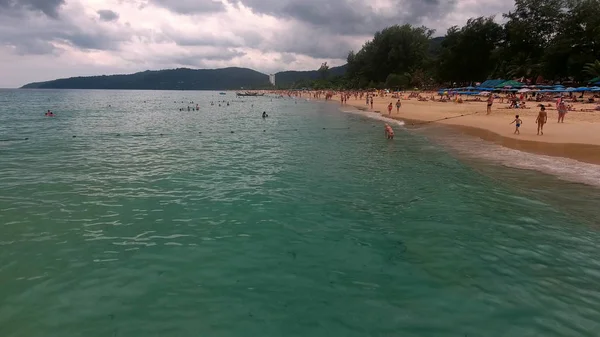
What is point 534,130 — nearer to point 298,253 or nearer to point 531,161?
point 531,161

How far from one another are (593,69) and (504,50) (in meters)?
31.7

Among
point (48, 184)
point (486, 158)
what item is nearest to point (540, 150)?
point (486, 158)

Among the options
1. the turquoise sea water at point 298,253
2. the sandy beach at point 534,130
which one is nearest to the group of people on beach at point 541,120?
the sandy beach at point 534,130

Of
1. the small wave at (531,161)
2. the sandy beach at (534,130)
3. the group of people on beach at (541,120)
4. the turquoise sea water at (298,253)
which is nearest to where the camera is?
the turquoise sea water at (298,253)

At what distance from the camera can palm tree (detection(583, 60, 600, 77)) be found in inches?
2180

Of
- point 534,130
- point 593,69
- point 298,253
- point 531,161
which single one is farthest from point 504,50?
point 298,253

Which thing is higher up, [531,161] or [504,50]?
[504,50]

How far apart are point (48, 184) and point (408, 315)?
14959 mm

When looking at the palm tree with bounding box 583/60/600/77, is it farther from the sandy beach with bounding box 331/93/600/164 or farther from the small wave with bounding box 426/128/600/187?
the small wave with bounding box 426/128/600/187

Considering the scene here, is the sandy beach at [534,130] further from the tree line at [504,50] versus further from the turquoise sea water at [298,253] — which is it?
the tree line at [504,50]

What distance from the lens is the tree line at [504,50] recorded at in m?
65.6

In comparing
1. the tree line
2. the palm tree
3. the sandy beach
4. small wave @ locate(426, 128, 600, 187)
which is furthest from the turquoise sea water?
the tree line

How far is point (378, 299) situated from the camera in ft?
23.0

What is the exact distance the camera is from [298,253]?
29.3ft
